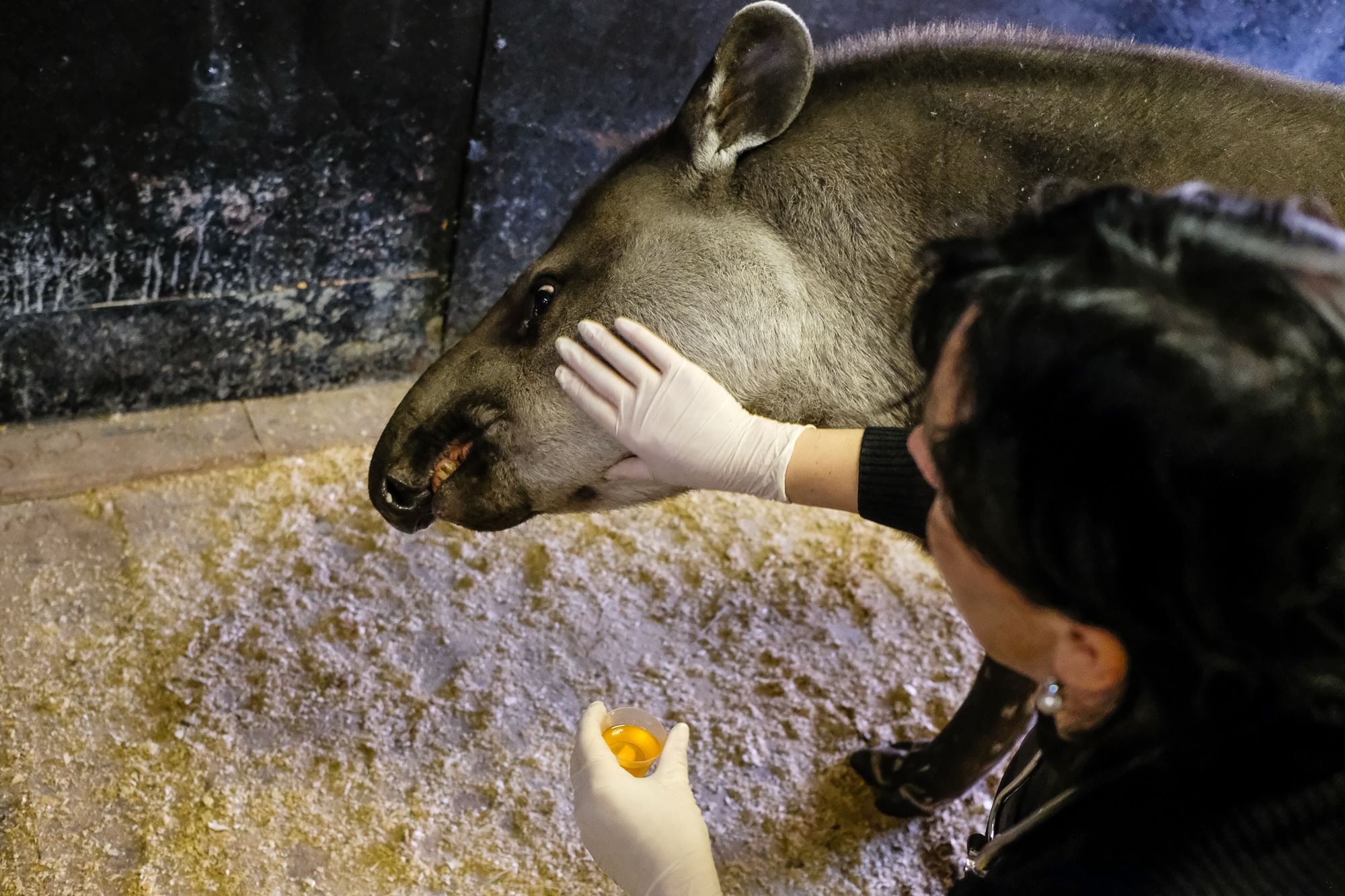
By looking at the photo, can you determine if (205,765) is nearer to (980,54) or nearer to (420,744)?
(420,744)

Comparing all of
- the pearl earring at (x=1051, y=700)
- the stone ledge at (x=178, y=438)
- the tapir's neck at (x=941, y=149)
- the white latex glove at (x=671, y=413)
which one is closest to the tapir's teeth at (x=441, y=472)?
the white latex glove at (x=671, y=413)

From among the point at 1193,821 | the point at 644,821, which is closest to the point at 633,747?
the point at 644,821

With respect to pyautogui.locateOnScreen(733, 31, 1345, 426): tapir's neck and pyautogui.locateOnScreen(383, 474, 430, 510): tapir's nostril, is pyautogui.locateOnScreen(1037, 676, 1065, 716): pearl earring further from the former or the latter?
pyautogui.locateOnScreen(383, 474, 430, 510): tapir's nostril

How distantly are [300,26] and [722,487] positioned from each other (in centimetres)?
181

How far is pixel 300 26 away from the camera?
309 centimetres

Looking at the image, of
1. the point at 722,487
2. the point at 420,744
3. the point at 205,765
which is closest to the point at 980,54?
the point at 722,487

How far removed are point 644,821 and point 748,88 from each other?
1.43 meters

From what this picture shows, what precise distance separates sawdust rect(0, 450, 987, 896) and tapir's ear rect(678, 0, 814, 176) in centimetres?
136

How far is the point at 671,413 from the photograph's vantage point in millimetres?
2238

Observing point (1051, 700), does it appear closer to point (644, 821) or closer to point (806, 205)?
point (644, 821)

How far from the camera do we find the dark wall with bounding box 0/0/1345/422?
300cm

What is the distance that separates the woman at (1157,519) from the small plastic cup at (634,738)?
0.81m

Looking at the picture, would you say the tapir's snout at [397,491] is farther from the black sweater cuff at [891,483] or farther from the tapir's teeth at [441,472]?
the black sweater cuff at [891,483]

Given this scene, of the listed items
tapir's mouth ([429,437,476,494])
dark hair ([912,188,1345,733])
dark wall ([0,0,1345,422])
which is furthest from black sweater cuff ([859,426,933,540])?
dark wall ([0,0,1345,422])
